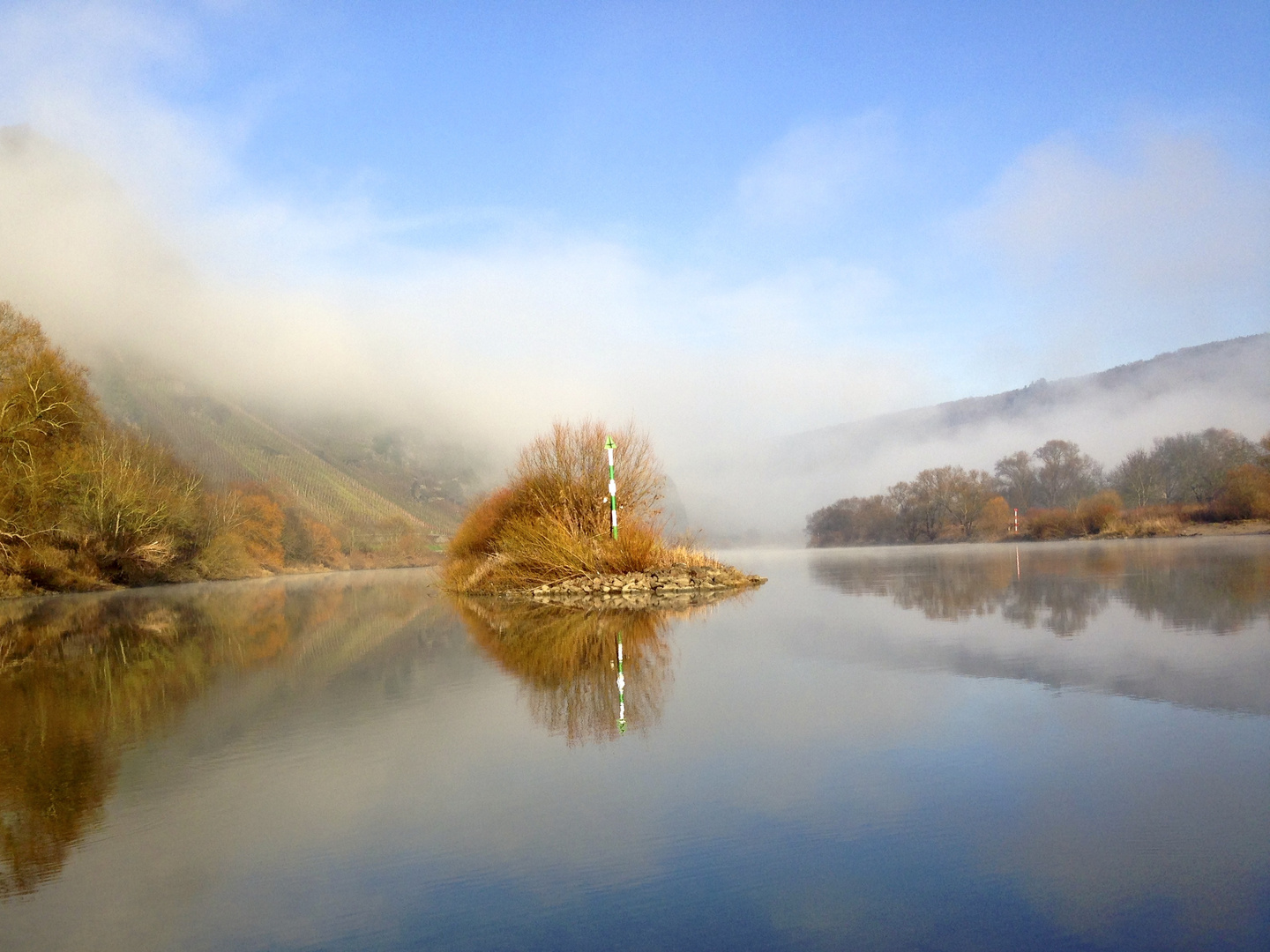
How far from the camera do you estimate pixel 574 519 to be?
22.9m

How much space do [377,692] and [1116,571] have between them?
18544mm

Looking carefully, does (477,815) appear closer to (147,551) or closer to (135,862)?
(135,862)

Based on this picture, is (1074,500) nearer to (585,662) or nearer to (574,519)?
(574,519)

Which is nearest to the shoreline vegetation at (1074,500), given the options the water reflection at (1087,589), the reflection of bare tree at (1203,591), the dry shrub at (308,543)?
the water reflection at (1087,589)

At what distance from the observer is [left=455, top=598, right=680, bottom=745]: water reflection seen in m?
6.30

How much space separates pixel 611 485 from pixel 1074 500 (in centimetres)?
6627

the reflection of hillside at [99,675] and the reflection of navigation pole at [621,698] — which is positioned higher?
the reflection of hillside at [99,675]

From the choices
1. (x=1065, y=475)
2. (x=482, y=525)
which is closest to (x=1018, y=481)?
(x=1065, y=475)

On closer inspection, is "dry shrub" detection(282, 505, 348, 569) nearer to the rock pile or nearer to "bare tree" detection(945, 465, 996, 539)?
"bare tree" detection(945, 465, 996, 539)

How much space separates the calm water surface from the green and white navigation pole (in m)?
12.0

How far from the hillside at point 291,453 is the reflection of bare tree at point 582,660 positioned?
96998 mm

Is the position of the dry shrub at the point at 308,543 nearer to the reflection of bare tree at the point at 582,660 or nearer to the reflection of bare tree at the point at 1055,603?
the reflection of bare tree at the point at 582,660

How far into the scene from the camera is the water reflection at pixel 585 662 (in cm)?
630

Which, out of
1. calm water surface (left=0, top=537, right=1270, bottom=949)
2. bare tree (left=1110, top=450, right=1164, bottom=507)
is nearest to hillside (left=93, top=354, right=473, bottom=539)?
bare tree (left=1110, top=450, right=1164, bottom=507)
